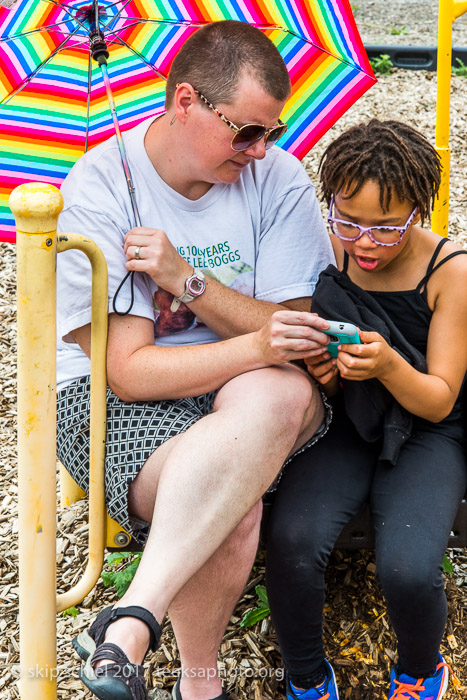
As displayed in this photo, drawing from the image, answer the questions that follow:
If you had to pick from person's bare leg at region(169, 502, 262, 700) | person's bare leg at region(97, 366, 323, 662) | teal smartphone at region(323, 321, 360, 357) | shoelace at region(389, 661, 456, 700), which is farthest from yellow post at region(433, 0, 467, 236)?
shoelace at region(389, 661, 456, 700)

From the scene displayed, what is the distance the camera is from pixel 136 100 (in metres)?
2.92

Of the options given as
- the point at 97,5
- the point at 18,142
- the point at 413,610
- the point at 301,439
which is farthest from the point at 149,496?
the point at 97,5

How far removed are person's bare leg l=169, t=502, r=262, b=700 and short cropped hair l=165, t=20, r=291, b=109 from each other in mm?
1194

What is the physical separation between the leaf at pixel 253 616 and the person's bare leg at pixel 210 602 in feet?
1.38

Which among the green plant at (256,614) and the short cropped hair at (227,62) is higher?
the short cropped hair at (227,62)

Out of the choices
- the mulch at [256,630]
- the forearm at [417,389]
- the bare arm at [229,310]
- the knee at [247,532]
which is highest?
the bare arm at [229,310]

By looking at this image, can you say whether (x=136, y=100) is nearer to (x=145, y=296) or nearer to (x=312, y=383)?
(x=145, y=296)

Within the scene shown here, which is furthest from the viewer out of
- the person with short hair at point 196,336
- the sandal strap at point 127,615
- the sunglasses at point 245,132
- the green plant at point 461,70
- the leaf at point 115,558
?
the green plant at point 461,70

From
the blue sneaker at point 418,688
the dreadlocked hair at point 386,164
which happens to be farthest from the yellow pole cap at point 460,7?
the blue sneaker at point 418,688

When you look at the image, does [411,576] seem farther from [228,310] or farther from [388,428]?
[228,310]

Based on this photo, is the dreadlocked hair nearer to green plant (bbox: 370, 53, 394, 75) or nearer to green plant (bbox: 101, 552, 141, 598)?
green plant (bbox: 101, 552, 141, 598)

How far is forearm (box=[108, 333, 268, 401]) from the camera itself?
2350 mm

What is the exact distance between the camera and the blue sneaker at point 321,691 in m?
2.41

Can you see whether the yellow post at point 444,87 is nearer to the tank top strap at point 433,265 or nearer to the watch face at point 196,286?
the tank top strap at point 433,265
